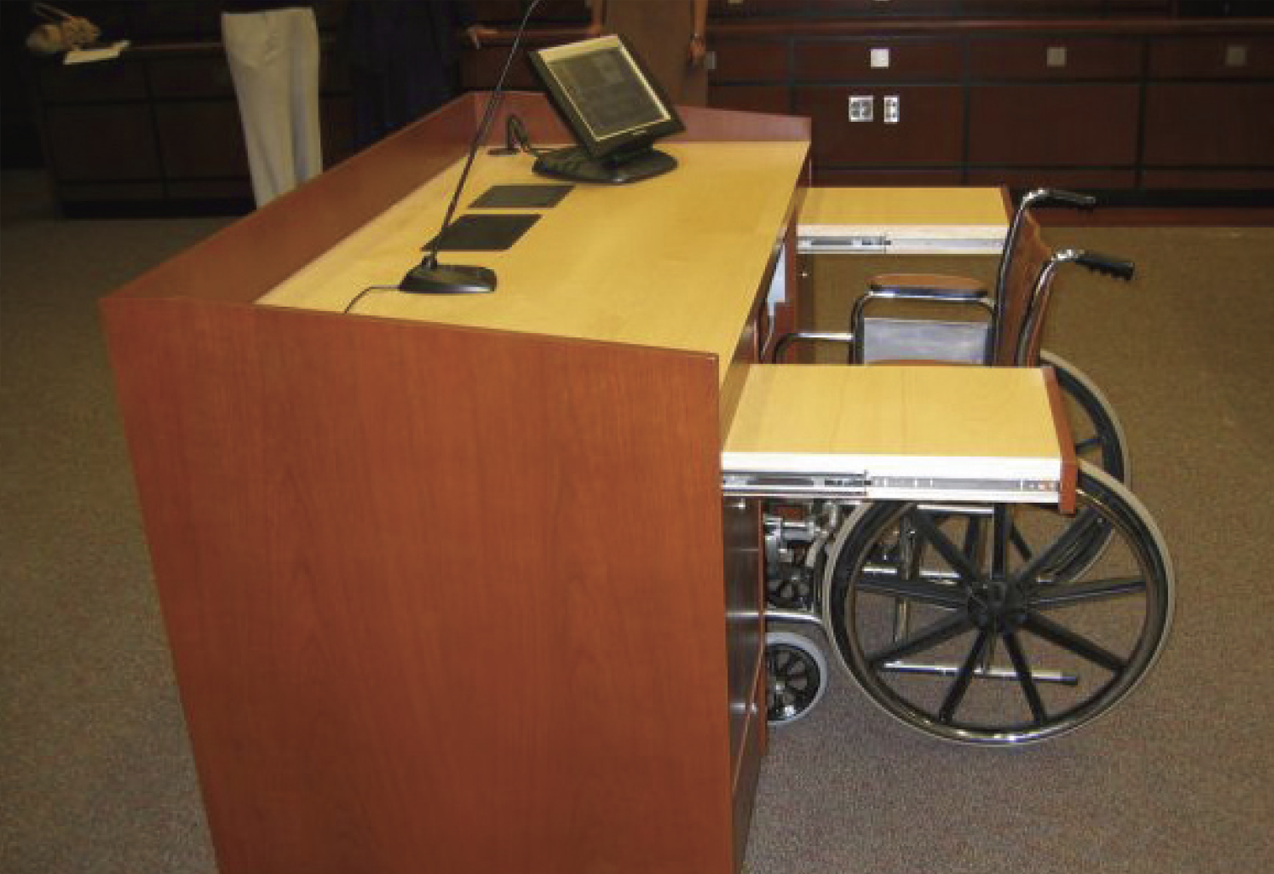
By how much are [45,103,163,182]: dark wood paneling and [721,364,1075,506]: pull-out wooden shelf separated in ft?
15.3

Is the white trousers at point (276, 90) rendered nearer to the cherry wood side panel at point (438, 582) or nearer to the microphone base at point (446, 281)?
the microphone base at point (446, 281)

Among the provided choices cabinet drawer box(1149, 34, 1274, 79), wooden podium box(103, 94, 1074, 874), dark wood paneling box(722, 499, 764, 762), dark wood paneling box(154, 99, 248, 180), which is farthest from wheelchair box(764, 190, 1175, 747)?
dark wood paneling box(154, 99, 248, 180)

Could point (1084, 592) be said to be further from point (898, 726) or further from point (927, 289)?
point (927, 289)

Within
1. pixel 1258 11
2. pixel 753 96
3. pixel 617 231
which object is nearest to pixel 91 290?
pixel 753 96

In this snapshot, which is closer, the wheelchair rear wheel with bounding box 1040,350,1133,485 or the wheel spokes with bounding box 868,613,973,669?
the wheel spokes with bounding box 868,613,973,669

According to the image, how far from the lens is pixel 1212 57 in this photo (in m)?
5.13

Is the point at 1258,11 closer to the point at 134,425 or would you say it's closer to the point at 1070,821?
the point at 1070,821

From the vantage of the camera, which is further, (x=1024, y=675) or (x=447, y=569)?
(x=1024, y=675)

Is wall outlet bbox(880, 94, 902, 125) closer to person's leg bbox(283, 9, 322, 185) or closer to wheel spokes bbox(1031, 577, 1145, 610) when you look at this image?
person's leg bbox(283, 9, 322, 185)

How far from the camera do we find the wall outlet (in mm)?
5383

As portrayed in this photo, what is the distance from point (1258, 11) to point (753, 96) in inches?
72.0

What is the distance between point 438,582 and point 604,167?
133cm

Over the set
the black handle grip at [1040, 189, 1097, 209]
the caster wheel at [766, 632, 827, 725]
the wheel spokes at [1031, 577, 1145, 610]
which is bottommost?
the caster wheel at [766, 632, 827, 725]

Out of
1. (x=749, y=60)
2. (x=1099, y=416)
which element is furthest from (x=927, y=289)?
(x=749, y=60)
